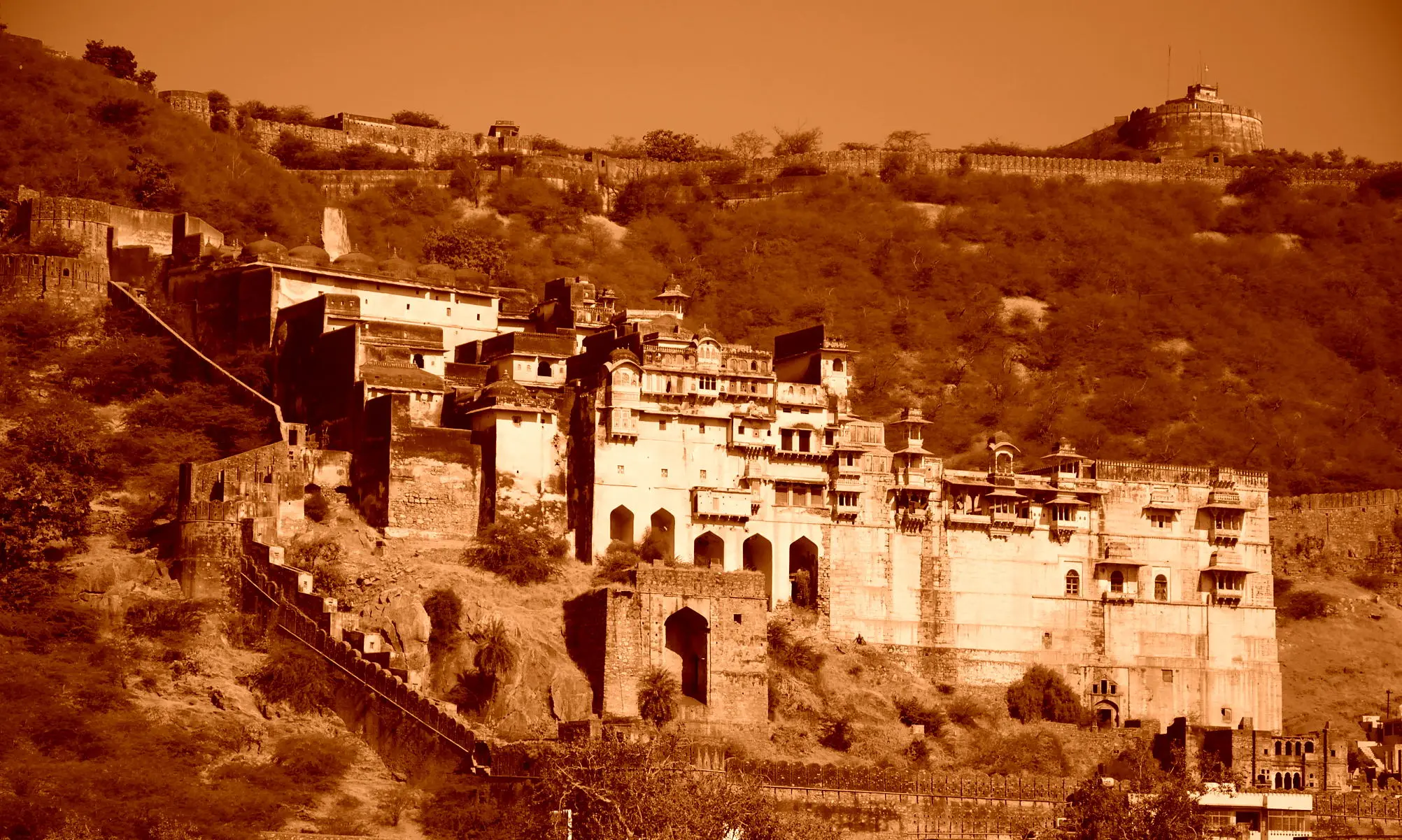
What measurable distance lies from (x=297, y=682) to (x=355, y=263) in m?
16.3

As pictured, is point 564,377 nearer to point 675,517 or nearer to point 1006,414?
point 675,517

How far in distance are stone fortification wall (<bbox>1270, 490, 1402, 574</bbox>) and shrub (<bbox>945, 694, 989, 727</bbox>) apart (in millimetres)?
16377

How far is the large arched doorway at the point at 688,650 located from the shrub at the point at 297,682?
6826mm

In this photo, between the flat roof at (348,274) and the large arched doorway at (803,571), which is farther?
the flat roof at (348,274)

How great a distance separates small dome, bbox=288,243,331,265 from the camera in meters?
57.7

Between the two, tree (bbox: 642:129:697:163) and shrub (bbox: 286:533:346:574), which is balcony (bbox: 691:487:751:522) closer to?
shrub (bbox: 286:533:346:574)

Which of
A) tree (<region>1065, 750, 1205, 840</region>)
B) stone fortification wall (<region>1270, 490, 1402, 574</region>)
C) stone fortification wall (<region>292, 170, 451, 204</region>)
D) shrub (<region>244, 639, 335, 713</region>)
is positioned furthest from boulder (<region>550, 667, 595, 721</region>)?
stone fortification wall (<region>292, 170, 451, 204</region>)

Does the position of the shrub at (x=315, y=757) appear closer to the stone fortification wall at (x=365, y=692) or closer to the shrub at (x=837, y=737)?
the stone fortification wall at (x=365, y=692)

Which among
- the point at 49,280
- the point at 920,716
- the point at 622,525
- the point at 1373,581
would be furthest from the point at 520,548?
the point at 1373,581

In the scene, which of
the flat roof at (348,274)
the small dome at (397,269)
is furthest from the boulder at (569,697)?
the small dome at (397,269)

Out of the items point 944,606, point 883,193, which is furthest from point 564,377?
point 883,193

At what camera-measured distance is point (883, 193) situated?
91562mm

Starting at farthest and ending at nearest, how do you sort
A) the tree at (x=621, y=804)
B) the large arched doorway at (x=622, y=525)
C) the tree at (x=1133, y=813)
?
1. the large arched doorway at (x=622, y=525)
2. the tree at (x=1133, y=813)
3. the tree at (x=621, y=804)

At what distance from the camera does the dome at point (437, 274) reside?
58.4 meters
